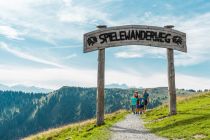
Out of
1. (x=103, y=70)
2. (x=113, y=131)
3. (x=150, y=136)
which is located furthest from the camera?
(x=103, y=70)

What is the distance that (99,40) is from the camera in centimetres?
2917

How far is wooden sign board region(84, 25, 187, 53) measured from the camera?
29.2 m

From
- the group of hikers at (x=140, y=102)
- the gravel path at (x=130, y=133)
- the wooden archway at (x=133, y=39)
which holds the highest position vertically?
the wooden archway at (x=133, y=39)

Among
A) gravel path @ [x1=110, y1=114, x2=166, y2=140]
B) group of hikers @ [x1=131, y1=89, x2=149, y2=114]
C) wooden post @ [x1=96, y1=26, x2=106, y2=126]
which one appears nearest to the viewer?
gravel path @ [x1=110, y1=114, x2=166, y2=140]

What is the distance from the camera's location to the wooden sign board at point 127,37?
2919 centimetres

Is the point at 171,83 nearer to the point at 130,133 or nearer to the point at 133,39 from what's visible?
the point at 133,39

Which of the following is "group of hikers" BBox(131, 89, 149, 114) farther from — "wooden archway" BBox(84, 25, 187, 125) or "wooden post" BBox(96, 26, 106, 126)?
"wooden post" BBox(96, 26, 106, 126)

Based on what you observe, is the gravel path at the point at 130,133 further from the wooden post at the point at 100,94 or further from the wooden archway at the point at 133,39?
the wooden archway at the point at 133,39

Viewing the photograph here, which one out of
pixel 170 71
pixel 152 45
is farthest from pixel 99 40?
pixel 170 71

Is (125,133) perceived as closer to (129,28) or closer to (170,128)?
(170,128)

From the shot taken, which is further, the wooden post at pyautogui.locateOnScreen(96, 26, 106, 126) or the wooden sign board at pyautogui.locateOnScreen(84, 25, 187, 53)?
the wooden sign board at pyautogui.locateOnScreen(84, 25, 187, 53)

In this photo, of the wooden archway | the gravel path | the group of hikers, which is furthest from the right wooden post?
the group of hikers

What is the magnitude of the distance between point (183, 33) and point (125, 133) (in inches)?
458

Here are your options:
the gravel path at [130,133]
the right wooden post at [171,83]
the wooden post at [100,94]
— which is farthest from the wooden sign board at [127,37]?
the gravel path at [130,133]
